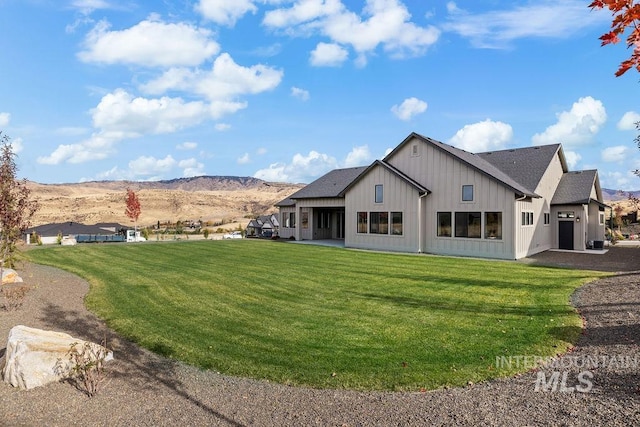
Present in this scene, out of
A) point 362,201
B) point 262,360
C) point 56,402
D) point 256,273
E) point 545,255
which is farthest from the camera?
point 362,201

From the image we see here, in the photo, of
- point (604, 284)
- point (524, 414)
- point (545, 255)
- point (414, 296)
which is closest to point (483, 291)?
point (414, 296)

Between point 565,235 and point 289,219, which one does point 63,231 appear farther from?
point 565,235

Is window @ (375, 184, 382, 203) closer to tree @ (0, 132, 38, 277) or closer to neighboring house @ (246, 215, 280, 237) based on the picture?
neighboring house @ (246, 215, 280, 237)

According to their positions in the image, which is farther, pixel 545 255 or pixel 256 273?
pixel 545 255

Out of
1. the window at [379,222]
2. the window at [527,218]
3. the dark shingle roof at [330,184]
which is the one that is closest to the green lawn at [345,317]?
the window at [527,218]

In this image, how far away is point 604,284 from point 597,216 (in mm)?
18145

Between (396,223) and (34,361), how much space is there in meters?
20.3

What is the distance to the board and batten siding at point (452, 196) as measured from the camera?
787 inches

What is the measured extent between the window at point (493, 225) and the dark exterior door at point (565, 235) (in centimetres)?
845

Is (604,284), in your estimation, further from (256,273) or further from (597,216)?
(597,216)

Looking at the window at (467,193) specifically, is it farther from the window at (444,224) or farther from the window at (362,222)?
the window at (362,222)

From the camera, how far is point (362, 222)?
25609 millimetres

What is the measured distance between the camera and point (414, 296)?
10.8 metres

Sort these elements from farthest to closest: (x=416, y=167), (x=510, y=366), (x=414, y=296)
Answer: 1. (x=416, y=167)
2. (x=414, y=296)
3. (x=510, y=366)
